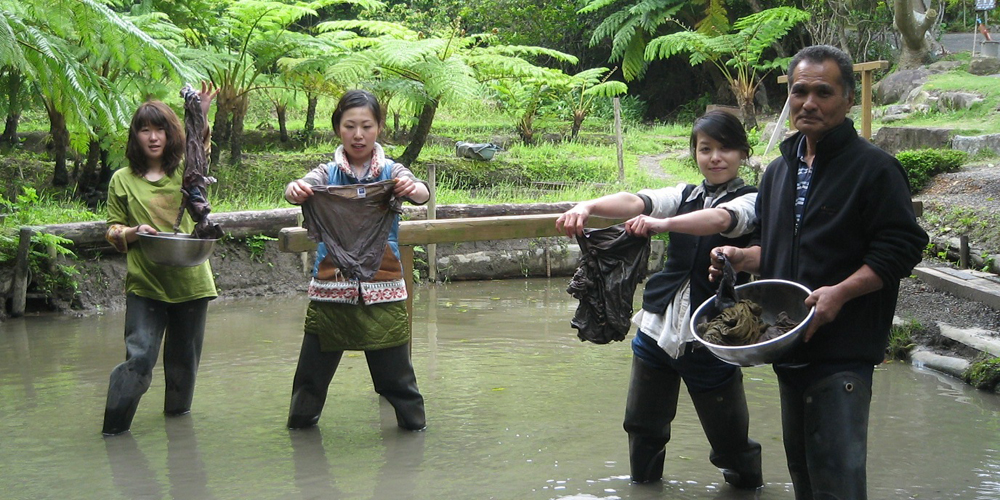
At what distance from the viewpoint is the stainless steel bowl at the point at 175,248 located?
4.26m

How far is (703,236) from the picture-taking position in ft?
11.5

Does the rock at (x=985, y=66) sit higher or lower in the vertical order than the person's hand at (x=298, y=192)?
higher

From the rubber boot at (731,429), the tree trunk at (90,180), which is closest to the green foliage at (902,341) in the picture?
the rubber boot at (731,429)

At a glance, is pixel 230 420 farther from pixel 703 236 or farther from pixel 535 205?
pixel 535 205

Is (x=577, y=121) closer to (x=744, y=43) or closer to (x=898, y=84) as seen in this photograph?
(x=744, y=43)

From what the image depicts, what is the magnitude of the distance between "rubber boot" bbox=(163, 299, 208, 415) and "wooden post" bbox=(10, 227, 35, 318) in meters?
3.36

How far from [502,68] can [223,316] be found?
6.07 m

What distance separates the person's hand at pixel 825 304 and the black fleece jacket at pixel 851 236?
0.09m

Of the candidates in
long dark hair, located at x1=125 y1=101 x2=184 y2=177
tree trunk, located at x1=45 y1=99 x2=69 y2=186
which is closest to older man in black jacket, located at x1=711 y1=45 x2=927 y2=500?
long dark hair, located at x1=125 y1=101 x2=184 y2=177

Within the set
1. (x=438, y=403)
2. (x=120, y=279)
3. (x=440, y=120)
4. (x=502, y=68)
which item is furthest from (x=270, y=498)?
(x=440, y=120)

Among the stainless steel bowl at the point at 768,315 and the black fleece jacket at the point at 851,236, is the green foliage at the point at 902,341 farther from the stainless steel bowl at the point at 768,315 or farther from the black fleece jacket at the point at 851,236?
the black fleece jacket at the point at 851,236

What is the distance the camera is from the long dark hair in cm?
461

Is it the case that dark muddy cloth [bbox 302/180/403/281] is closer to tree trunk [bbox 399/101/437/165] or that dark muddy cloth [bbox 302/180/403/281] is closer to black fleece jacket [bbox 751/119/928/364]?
black fleece jacket [bbox 751/119/928/364]

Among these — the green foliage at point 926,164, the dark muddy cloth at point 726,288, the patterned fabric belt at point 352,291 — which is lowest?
the patterned fabric belt at point 352,291
